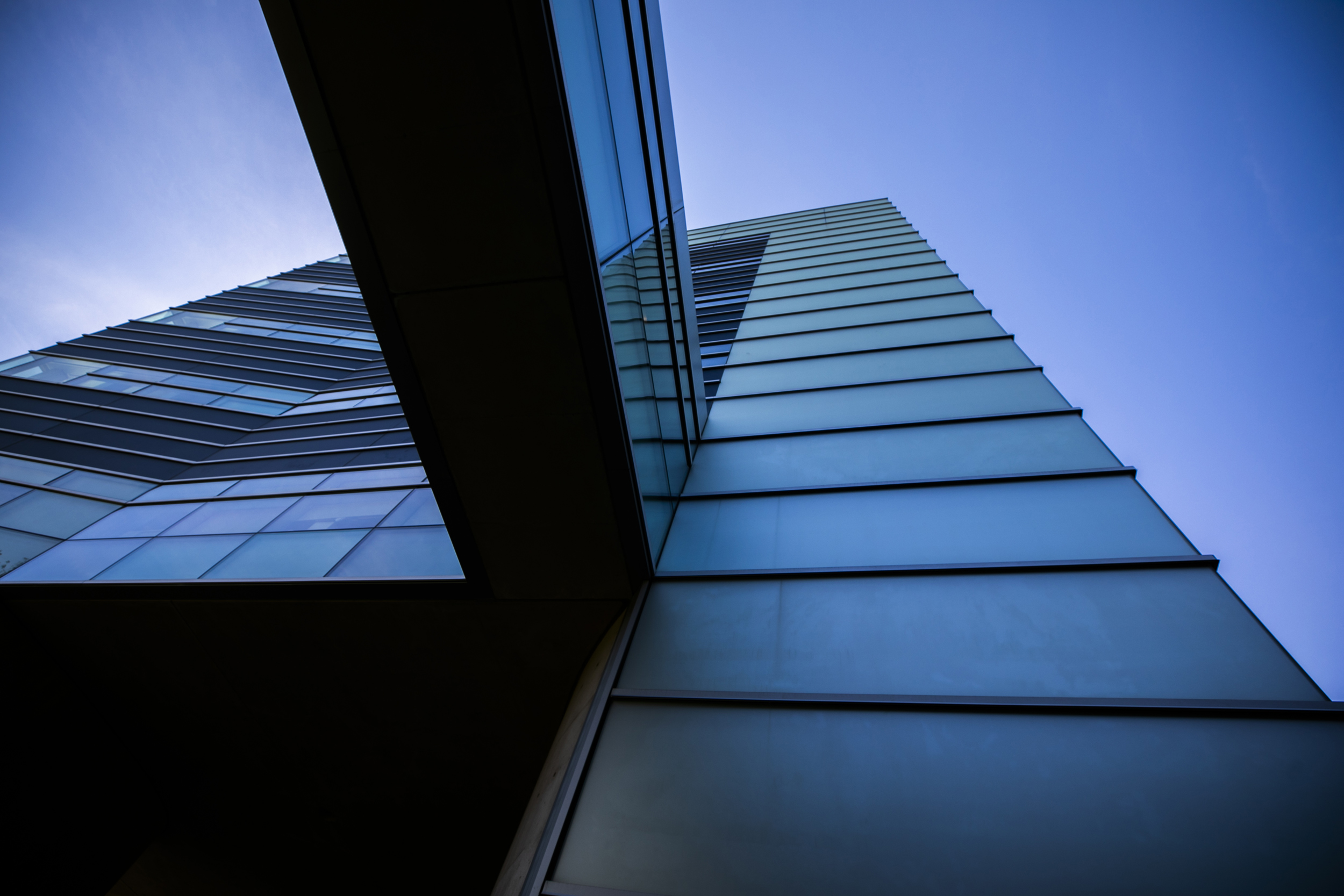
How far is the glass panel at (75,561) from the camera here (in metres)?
8.54

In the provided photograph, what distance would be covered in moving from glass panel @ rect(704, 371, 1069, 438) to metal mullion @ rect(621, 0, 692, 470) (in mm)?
1675

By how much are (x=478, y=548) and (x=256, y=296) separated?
96.4 feet

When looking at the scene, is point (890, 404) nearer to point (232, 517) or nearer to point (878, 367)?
point (878, 367)

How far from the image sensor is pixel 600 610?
6.05m

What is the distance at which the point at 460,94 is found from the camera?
3979 mm

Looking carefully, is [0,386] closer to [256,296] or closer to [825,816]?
[256,296]

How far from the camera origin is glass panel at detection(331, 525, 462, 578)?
6.77 metres

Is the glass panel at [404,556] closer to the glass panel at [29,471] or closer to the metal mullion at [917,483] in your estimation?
the metal mullion at [917,483]

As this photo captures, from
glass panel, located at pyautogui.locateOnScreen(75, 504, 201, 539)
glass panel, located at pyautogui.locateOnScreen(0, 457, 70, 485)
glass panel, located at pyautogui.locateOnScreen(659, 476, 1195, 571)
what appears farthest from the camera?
glass panel, located at pyautogui.locateOnScreen(0, 457, 70, 485)

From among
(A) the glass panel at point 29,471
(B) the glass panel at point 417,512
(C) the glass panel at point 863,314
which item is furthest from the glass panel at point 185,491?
(C) the glass panel at point 863,314

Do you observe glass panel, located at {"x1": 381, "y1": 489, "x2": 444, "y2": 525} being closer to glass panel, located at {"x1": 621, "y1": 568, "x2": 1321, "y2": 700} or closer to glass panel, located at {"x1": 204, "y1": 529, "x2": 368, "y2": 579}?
glass panel, located at {"x1": 204, "y1": 529, "x2": 368, "y2": 579}

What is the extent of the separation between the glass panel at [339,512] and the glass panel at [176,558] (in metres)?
0.69

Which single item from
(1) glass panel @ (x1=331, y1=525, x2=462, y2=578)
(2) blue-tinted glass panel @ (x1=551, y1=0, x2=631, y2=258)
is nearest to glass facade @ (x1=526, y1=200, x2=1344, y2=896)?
(2) blue-tinted glass panel @ (x1=551, y1=0, x2=631, y2=258)

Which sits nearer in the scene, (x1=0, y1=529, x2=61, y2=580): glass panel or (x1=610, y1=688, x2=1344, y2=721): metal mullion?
(x1=610, y1=688, x2=1344, y2=721): metal mullion
